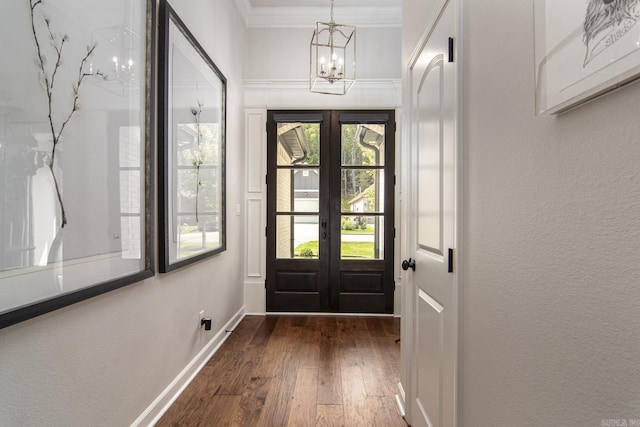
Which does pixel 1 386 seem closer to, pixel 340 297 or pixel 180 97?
pixel 180 97

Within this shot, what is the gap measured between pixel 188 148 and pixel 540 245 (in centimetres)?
209

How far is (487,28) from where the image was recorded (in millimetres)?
1037

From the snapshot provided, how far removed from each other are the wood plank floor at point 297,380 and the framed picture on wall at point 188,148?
85 cm

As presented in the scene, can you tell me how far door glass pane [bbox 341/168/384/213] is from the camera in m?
3.80

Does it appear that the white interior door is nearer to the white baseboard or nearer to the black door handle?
the black door handle

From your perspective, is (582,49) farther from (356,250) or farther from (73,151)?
(356,250)

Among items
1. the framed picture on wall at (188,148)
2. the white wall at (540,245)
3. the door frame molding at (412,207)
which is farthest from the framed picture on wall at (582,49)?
the framed picture on wall at (188,148)

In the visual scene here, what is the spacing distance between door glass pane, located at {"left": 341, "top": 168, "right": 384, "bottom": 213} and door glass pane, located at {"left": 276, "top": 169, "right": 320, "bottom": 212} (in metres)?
0.32

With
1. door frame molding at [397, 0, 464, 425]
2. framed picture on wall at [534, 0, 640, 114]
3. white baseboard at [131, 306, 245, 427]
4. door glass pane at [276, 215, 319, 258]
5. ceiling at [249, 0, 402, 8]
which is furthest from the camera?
door glass pane at [276, 215, 319, 258]

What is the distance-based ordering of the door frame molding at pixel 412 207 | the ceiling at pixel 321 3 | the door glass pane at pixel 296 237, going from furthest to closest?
1. the door glass pane at pixel 296 237
2. the ceiling at pixel 321 3
3. the door frame molding at pixel 412 207

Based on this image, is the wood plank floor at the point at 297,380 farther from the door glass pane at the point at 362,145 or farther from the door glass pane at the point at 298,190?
the door glass pane at the point at 362,145

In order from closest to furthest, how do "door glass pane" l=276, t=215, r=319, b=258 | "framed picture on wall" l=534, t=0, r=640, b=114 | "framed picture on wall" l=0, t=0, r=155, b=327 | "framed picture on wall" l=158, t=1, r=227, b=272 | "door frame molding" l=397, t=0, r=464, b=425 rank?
"framed picture on wall" l=534, t=0, r=640, b=114
"framed picture on wall" l=0, t=0, r=155, b=327
"door frame molding" l=397, t=0, r=464, b=425
"framed picture on wall" l=158, t=1, r=227, b=272
"door glass pane" l=276, t=215, r=319, b=258

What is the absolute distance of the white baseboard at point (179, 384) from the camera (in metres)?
1.78

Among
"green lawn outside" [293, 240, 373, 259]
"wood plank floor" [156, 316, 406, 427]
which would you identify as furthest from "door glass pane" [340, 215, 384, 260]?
"wood plank floor" [156, 316, 406, 427]
